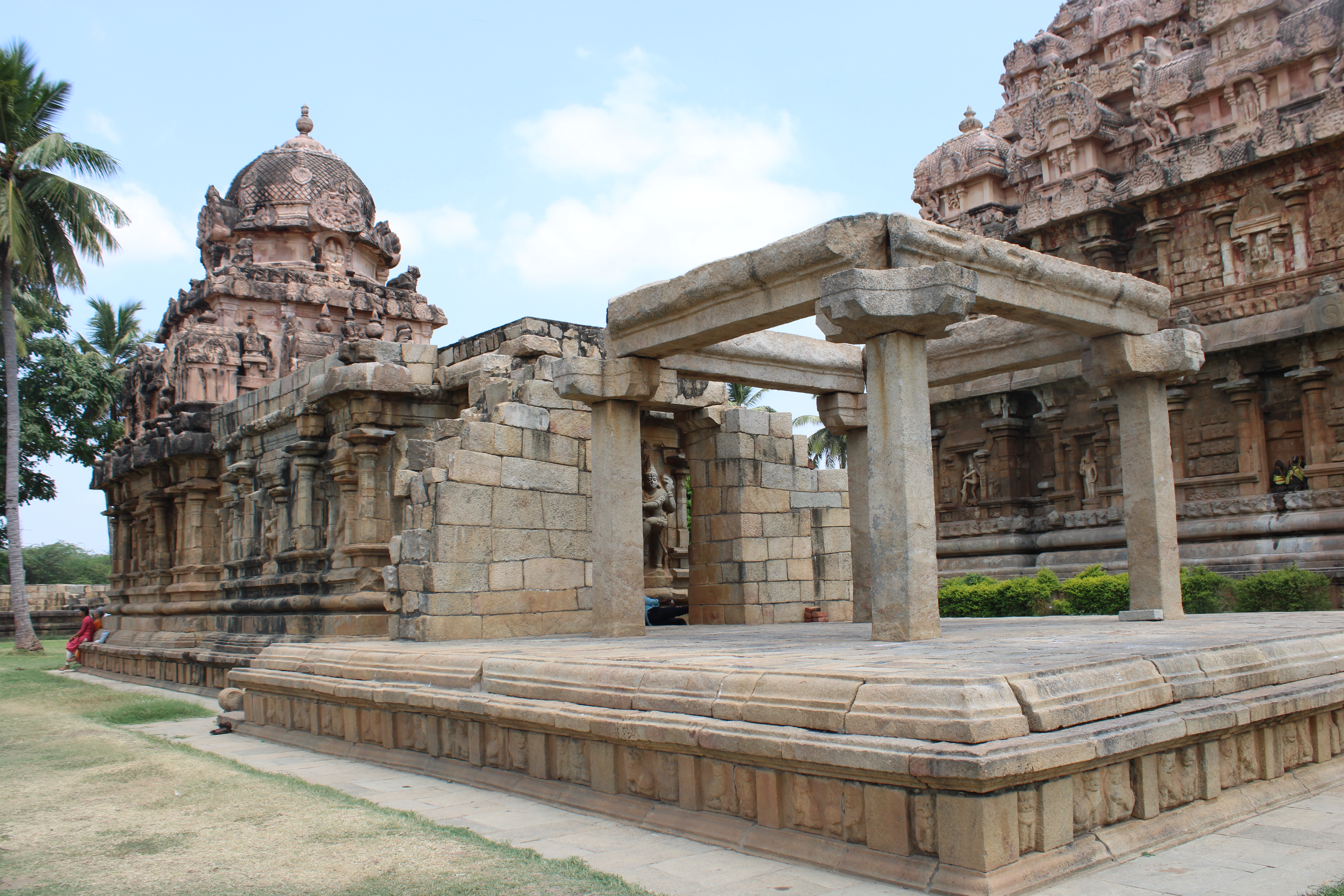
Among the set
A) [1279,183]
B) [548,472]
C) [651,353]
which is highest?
[1279,183]

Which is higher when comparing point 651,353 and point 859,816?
point 651,353

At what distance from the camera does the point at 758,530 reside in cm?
1169

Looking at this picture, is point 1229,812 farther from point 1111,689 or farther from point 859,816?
point 859,816

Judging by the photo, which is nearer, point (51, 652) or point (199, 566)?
point (199, 566)

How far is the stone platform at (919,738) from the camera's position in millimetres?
3746

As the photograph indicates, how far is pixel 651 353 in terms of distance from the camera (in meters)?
8.17

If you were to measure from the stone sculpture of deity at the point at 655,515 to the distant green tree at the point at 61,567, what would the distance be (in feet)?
164

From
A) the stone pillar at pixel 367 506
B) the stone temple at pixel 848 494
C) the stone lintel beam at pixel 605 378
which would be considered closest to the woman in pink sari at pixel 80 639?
the stone temple at pixel 848 494

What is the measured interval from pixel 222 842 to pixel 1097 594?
37.8ft

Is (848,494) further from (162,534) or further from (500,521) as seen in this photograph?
(162,534)

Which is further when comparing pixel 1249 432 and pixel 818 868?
pixel 1249 432

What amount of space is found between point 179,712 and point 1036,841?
10375 millimetres

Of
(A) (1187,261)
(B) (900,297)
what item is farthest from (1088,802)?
(A) (1187,261)

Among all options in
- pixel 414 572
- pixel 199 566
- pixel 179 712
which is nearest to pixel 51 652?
pixel 199 566
